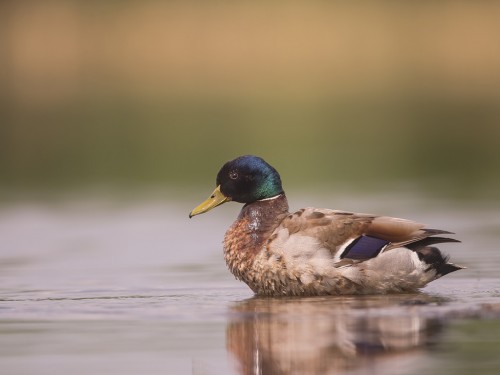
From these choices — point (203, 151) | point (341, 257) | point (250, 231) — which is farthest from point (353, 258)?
→ point (203, 151)

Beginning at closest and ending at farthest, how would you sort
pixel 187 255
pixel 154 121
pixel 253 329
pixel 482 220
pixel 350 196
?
1. pixel 253 329
2. pixel 187 255
3. pixel 482 220
4. pixel 350 196
5. pixel 154 121

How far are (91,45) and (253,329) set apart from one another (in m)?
34.9

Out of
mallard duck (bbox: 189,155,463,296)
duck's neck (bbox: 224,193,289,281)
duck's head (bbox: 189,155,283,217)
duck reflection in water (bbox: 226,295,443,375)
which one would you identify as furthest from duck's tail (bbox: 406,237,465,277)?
duck's head (bbox: 189,155,283,217)

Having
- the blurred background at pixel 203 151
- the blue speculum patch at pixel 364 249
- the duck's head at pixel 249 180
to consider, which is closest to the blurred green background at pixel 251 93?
the blurred background at pixel 203 151

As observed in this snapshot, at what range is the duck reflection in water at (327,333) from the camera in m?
7.88

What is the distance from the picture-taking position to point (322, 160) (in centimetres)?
2153

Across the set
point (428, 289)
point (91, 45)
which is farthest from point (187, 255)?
point (91, 45)

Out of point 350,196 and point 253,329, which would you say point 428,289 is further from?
point 350,196

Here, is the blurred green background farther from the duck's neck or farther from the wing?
the wing

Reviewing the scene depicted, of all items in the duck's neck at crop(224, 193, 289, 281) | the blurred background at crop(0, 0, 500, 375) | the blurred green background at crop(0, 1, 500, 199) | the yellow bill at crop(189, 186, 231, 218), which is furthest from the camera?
the blurred green background at crop(0, 1, 500, 199)

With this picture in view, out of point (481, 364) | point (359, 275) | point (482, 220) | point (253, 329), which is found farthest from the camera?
point (482, 220)

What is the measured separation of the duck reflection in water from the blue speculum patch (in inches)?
12.1

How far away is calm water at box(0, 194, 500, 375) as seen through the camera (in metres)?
7.96

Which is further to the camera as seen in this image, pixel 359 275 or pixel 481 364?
pixel 359 275
